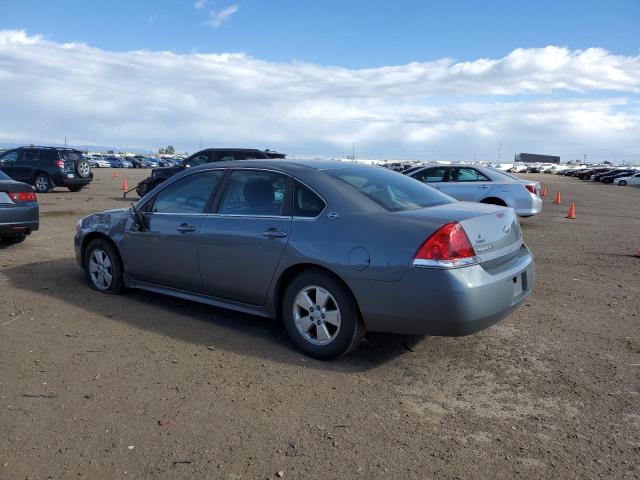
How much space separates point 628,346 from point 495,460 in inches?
97.2

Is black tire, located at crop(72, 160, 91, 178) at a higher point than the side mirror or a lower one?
higher

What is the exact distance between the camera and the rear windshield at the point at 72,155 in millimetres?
21000

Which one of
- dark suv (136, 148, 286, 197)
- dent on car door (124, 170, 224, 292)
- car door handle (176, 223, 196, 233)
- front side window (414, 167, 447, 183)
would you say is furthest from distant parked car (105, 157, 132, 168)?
car door handle (176, 223, 196, 233)

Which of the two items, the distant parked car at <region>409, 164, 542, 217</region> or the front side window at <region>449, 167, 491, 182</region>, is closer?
the distant parked car at <region>409, 164, 542, 217</region>

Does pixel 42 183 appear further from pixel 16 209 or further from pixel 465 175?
pixel 465 175

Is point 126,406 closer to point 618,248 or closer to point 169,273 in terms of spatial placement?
point 169,273

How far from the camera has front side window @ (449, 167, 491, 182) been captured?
1310 cm

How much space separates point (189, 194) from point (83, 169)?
59.0ft

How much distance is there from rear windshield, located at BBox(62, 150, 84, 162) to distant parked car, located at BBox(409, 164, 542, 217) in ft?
46.5

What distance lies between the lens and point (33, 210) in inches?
351

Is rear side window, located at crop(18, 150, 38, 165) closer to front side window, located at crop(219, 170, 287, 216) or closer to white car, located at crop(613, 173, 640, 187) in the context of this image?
front side window, located at crop(219, 170, 287, 216)

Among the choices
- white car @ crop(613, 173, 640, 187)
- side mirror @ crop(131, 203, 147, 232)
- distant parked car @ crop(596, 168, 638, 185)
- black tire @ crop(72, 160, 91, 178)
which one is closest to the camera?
side mirror @ crop(131, 203, 147, 232)

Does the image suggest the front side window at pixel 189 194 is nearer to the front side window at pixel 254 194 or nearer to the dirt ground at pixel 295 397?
the front side window at pixel 254 194

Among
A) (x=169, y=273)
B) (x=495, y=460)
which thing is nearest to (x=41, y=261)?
(x=169, y=273)
